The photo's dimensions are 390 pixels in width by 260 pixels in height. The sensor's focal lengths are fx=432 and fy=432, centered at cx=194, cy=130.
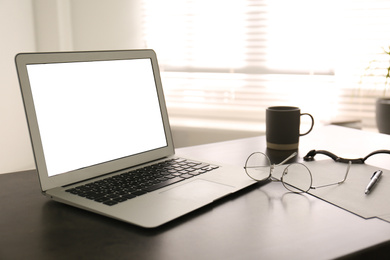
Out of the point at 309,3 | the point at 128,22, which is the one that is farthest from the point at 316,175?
the point at 128,22

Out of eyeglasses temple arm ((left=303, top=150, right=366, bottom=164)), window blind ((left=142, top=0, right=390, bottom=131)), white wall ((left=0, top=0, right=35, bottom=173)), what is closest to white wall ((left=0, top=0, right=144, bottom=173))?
white wall ((left=0, top=0, right=35, bottom=173))

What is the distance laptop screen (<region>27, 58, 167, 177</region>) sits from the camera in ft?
2.63

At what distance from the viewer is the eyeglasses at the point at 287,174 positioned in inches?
33.3

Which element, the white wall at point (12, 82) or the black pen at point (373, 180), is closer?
the black pen at point (373, 180)

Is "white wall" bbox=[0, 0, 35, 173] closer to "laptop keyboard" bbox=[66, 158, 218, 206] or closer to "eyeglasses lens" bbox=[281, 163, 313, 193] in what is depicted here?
"laptop keyboard" bbox=[66, 158, 218, 206]

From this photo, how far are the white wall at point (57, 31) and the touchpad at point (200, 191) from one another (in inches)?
79.8

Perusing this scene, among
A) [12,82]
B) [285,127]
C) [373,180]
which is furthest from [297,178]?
[12,82]

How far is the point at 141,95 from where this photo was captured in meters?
1.01

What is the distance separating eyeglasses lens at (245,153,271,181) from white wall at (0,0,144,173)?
191cm

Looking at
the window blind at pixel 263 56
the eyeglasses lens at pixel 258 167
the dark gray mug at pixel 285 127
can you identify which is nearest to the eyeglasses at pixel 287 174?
the eyeglasses lens at pixel 258 167

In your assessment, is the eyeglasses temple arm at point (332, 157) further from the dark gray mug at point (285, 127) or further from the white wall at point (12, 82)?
the white wall at point (12, 82)

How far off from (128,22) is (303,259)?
2366 millimetres

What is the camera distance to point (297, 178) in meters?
0.89

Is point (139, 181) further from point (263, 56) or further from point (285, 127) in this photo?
point (263, 56)
